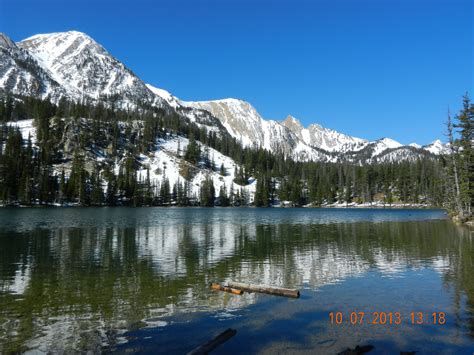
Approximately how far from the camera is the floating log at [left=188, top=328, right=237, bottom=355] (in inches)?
555

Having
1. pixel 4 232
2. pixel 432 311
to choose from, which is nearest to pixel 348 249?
pixel 432 311

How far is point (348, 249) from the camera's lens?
46.0m

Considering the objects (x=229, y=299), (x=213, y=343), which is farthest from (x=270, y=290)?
(x=213, y=343)

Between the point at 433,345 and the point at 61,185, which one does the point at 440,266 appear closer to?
the point at 433,345

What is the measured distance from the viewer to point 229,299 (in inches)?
926

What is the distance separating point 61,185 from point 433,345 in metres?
203

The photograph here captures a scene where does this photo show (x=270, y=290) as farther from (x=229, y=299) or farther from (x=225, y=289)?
(x=225, y=289)

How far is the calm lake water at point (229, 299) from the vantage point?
1658 cm
